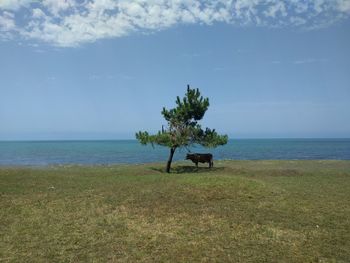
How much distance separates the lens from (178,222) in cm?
1489

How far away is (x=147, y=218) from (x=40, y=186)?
11.4 m

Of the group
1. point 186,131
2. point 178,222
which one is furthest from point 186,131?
point 178,222

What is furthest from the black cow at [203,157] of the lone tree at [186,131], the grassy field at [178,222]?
the grassy field at [178,222]

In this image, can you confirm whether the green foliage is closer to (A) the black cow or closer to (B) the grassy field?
(A) the black cow

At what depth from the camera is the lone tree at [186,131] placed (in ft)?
122

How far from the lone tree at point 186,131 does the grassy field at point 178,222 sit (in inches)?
534

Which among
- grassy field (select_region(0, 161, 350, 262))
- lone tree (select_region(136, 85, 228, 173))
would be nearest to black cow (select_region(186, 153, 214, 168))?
lone tree (select_region(136, 85, 228, 173))

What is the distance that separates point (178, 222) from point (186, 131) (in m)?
23.1

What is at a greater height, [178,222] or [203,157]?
[203,157]

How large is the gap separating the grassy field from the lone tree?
1356 cm

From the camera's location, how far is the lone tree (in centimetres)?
3716

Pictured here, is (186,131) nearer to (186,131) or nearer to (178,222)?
(186,131)

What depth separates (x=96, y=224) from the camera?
1470cm

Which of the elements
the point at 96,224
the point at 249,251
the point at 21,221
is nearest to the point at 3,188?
the point at 21,221
